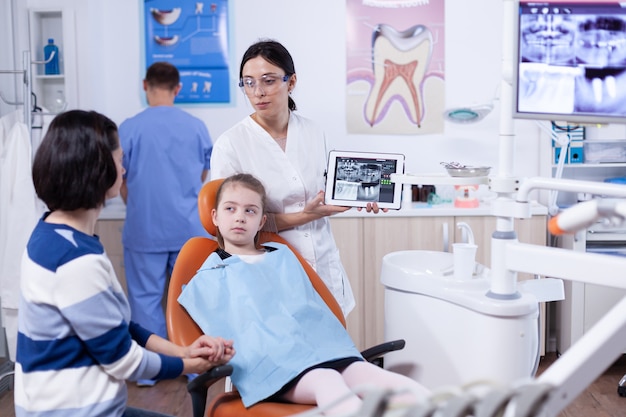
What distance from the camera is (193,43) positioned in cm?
348

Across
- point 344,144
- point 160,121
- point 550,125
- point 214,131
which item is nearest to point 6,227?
point 160,121

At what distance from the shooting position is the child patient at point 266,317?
5.17 ft

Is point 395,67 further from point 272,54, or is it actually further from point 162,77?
point 272,54

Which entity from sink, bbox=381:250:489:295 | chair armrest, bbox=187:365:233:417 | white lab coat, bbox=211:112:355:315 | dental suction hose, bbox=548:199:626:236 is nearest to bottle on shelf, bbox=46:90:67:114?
white lab coat, bbox=211:112:355:315

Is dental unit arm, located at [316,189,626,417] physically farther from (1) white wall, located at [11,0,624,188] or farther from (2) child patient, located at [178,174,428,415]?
(1) white wall, located at [11,0,624,188]

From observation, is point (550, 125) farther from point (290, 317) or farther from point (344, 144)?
point (290, 317)

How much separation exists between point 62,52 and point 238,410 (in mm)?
2375

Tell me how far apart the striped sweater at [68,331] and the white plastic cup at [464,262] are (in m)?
0.82

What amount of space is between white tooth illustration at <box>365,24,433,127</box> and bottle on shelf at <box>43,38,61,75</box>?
1.50 meters

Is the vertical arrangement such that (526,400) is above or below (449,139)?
below

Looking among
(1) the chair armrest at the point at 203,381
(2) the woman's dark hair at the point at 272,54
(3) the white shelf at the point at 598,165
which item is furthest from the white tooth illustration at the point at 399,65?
(1) the chair armrest at the point at 203,381

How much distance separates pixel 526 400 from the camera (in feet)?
2.51

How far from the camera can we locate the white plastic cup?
1717 millimetres

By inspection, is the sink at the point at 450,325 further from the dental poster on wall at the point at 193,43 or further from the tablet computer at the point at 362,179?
the dental poster on wall at the point at 193,43
